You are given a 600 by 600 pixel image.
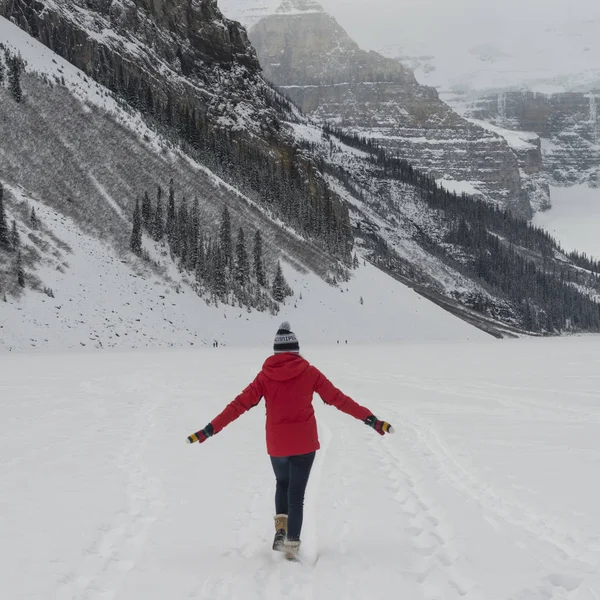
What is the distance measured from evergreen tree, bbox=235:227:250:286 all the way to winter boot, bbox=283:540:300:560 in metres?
63.1

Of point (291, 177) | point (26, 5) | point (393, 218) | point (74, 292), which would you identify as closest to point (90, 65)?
point (26, 5)

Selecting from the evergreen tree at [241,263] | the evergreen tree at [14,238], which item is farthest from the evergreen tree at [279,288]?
the evergreen tree at [14,238]

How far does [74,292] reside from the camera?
165ft

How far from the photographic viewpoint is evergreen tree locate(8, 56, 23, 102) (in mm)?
65000

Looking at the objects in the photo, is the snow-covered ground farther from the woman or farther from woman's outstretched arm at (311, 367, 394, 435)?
woman's outstretched arm at (311, 367, 394, 435)

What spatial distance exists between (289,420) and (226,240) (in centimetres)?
6576

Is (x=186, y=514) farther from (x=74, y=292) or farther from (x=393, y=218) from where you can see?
(x=393, y=218)

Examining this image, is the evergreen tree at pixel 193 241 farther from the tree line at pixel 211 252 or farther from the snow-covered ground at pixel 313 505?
the snow-covered ground at pixel 313 505

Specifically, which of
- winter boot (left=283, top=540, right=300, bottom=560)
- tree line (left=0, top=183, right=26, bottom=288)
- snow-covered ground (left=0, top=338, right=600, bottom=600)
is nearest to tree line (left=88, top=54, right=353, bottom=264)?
tree line (left=0, top=183, right=26, bottom=288)

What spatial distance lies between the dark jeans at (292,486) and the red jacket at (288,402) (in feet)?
0.36

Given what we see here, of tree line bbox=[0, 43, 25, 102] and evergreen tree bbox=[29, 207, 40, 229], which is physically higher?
tree line bbox=[0, 43, 25, 102]

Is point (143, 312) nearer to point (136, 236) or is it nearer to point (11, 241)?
point (136, 236)

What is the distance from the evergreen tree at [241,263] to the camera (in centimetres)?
7019

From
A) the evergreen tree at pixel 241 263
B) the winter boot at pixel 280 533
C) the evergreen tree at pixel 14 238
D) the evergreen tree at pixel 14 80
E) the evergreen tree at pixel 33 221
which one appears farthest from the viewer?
the evergreen tree at pixel 241 263
